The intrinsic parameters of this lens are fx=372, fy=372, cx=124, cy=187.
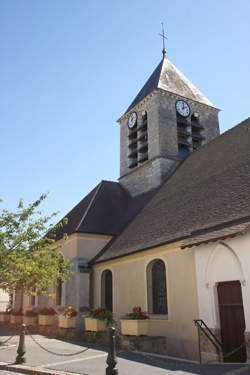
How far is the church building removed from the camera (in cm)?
1037

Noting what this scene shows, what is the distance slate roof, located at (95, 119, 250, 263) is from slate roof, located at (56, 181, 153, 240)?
1427mm

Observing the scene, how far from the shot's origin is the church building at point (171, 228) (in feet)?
34.0

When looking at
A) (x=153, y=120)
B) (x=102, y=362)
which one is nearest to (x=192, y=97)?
(x=153, y=120)

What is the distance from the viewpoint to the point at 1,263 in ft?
39.8

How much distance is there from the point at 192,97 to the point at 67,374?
66.6 ft

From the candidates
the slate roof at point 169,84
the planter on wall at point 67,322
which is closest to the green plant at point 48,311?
the planter on wall at point 67,322

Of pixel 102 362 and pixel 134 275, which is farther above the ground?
pixel 134 275

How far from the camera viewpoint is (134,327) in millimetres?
12750

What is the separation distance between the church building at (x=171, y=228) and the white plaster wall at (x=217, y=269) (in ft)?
0.09

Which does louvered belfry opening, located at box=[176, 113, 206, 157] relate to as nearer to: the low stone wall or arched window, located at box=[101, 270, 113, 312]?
arched window, located at box=[101, 270, 113, 312]

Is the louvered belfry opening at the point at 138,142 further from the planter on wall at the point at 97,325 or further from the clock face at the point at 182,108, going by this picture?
the planter on wall at the point at 97,325

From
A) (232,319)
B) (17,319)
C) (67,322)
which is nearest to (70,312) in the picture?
(67,322)

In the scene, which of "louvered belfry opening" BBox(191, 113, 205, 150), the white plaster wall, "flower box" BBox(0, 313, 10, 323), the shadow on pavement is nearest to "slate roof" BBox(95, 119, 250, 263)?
the white plaster wall

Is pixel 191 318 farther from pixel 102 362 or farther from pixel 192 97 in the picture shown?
pixel 192 97
